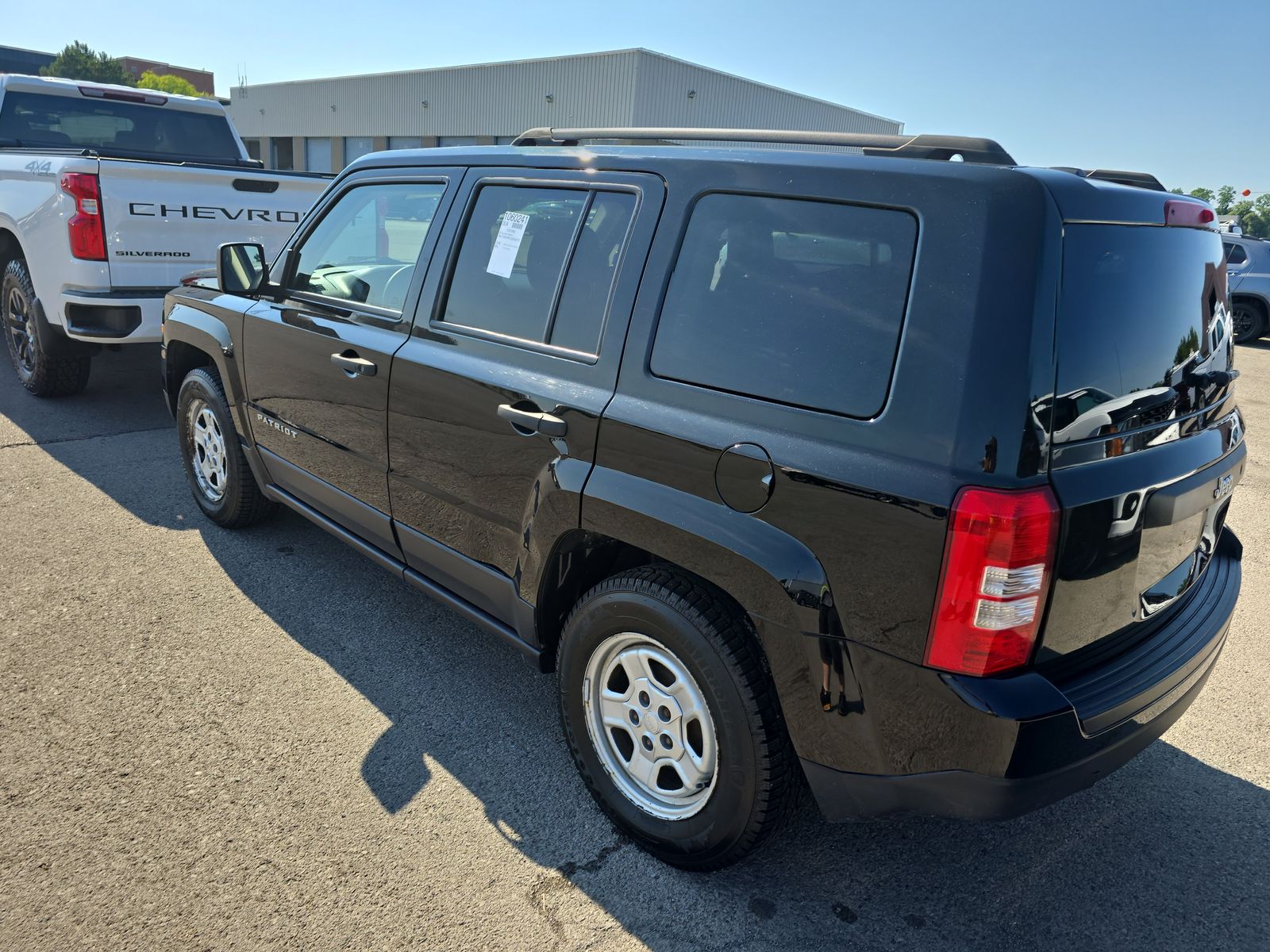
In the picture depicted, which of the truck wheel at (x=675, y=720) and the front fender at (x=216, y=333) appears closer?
the truck wheel at (x=675, y=720)

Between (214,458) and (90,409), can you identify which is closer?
(214,458)

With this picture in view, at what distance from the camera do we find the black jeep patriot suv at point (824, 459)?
1.85m

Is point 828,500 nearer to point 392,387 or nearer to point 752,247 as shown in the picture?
point 752,247

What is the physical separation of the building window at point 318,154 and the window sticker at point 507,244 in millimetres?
50114

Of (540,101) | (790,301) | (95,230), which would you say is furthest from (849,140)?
(540,101)

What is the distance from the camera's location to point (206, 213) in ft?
20.1

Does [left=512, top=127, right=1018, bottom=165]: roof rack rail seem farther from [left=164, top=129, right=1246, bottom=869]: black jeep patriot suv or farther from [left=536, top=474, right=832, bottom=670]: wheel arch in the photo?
[left=536, top=474, right=832, bottom=670]: wheel arch

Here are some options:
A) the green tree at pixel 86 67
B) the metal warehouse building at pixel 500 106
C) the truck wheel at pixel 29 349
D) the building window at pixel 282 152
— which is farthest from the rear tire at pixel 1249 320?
the green tree at pixel 86 67

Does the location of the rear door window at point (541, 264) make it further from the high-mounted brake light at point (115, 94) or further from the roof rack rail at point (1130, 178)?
the high-mounted brake light at point (115, 94)

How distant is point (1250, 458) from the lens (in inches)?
288

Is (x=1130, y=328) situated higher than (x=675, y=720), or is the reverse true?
(x=1130, y=328)

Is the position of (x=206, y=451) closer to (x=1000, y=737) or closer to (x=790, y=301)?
(x=790, y=301)

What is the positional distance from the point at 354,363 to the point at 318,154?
169ft

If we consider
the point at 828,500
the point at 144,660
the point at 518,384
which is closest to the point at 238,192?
the point at 144,660
